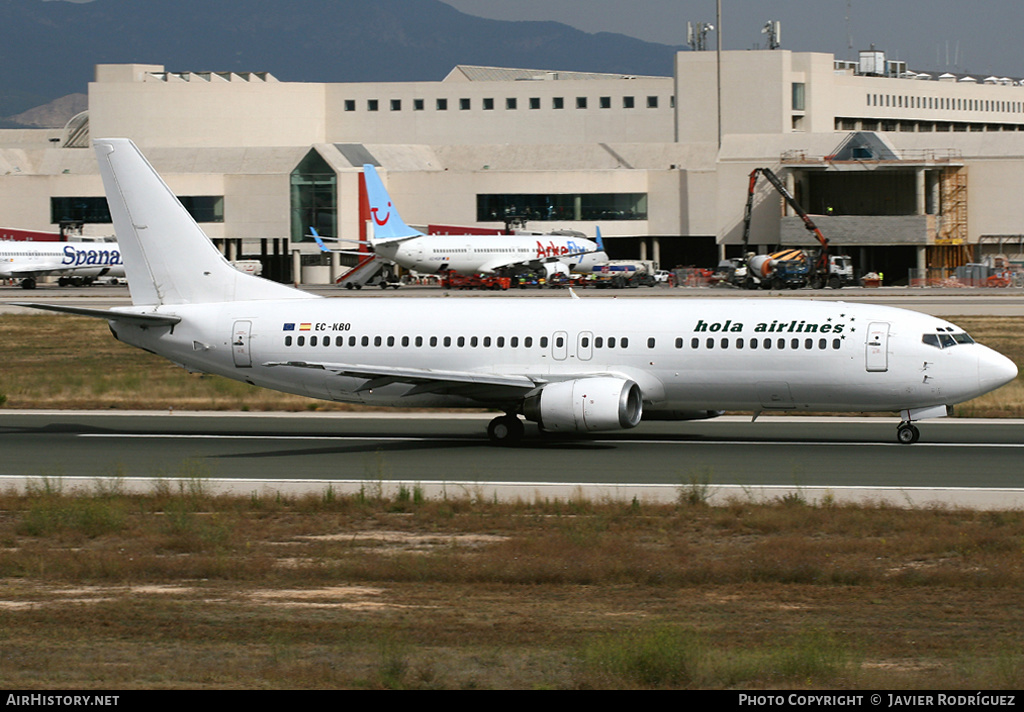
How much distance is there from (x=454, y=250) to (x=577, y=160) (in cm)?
3414

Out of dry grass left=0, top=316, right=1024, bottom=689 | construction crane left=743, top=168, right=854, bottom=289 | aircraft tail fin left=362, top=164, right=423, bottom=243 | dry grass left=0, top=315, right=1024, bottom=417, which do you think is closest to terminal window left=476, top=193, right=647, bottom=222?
aircraft tail fin left=362, top=164, right=423, bottom=243

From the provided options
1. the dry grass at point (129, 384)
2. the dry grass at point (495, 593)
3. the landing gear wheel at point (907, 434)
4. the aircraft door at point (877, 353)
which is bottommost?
the dry grass at point (495, 593)

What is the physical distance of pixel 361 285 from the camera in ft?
361

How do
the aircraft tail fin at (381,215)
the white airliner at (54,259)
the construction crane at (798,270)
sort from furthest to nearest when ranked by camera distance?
the white airliner at (54,259)
the aircraft tail fin at (381,215)
the construction crane at (798,270)

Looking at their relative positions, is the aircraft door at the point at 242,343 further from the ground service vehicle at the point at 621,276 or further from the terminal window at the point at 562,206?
the terminal window at the point at 562,206

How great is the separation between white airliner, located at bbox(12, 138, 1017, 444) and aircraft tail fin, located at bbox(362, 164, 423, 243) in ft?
238

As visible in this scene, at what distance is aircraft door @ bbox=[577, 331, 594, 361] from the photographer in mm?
31766

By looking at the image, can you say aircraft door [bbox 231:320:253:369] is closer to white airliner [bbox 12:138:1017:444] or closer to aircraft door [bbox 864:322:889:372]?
white airliner [bbox 12:138:1017:444]

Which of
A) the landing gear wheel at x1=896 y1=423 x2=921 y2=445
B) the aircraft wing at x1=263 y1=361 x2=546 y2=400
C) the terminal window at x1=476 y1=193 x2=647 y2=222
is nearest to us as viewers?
the aircraft wing at x1=263 y1=361 x2=546 y2=400

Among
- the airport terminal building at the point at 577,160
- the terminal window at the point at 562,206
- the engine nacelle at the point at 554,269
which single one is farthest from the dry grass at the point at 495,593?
the terminal window at the point at 562,206

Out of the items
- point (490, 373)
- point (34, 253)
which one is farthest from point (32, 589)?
point (34, 253)

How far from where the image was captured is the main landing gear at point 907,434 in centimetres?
3134

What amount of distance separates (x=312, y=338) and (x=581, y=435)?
717 centimetres

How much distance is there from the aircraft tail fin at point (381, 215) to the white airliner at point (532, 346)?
238ft
